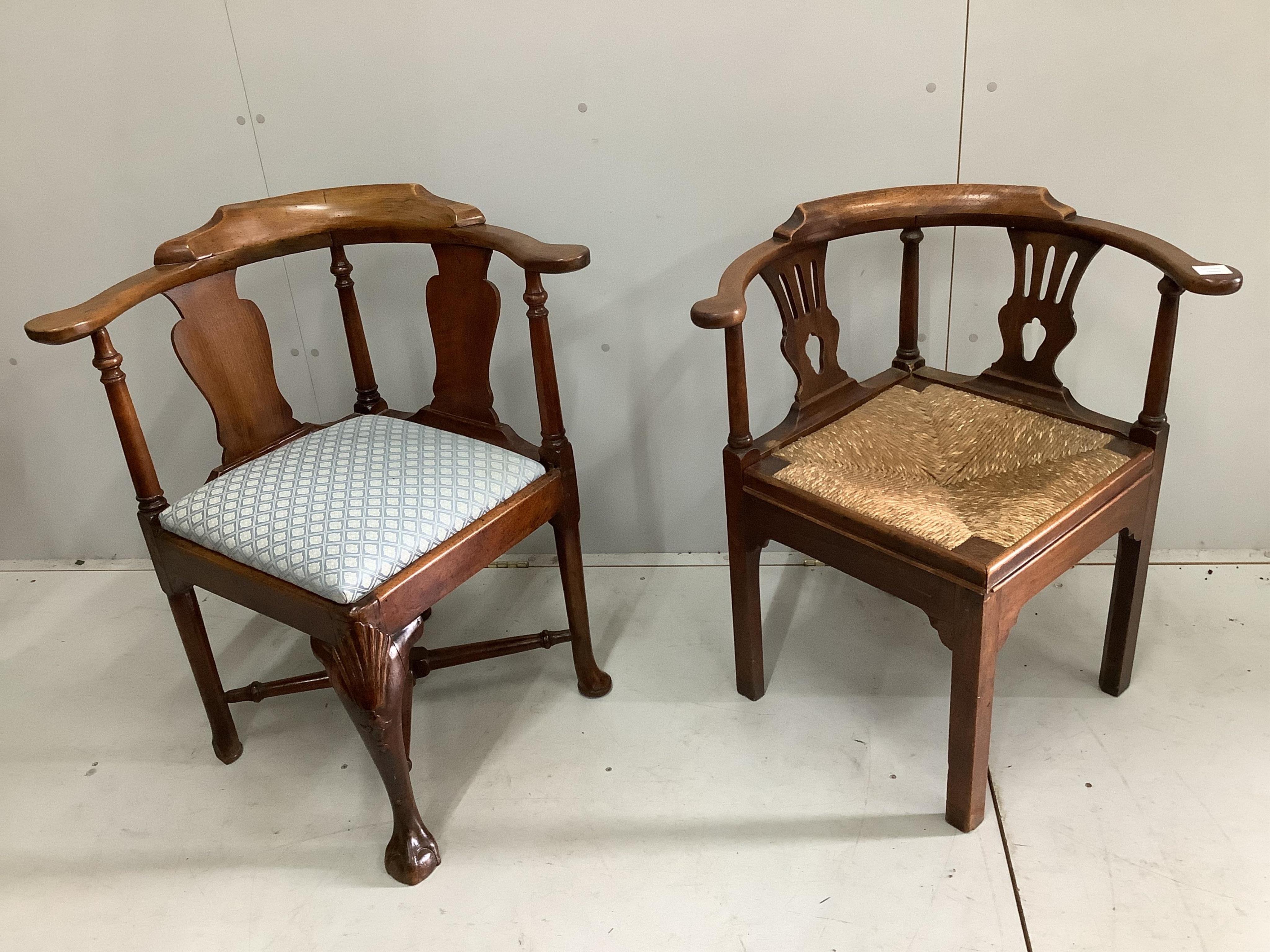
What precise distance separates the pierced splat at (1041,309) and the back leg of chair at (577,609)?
770mm

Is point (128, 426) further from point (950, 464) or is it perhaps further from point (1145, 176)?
point (1145, 176)

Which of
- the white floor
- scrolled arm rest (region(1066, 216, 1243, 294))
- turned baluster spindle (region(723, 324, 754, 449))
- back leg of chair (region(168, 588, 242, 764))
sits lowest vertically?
the white floor

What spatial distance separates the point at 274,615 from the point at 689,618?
871 millimetres

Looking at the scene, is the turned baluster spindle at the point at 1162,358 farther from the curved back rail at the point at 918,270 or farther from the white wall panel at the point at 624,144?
the white wall panel at the point at 624,144

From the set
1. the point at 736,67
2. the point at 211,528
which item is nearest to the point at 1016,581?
the point at 736,67

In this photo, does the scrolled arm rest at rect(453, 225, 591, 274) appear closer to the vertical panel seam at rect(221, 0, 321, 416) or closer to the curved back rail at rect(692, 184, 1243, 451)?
the curved back rail at rect(692, 184, 1243, 451)

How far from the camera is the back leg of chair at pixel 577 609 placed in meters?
1.75

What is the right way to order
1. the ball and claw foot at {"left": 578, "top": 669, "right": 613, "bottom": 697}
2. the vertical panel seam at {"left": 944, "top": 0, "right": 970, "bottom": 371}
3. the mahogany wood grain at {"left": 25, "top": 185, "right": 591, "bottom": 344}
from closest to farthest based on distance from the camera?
1. the mahogany wood grain at {"left": 25, "top": 185, "right": 591, "bottom": 344}
2. the vertical panel seam at {"left": 944, "top": 0, "right": 970, "bottom": 371}
3. the ball and claw foot at {"left": 578, "top": 669, "right": 613, "bottom": 697}

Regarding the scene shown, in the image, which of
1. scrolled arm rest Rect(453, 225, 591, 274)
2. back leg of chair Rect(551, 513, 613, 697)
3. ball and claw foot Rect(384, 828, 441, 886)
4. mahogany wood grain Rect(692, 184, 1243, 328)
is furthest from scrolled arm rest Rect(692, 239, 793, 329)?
ball and claw foot Rect(384, 828, 441, 886)

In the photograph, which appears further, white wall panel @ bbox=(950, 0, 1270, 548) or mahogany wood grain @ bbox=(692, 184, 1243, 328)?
white wall panel @ bbox=(950, 0, 1270, 548)

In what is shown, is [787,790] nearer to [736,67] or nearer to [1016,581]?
[1016,581]

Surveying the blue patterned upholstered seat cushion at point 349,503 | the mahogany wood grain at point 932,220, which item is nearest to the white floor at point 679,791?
the blue patterned upholstered seat cushion at point 349,503

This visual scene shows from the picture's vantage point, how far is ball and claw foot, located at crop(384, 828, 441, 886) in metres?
1.53

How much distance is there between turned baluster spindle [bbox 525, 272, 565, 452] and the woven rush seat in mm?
366
